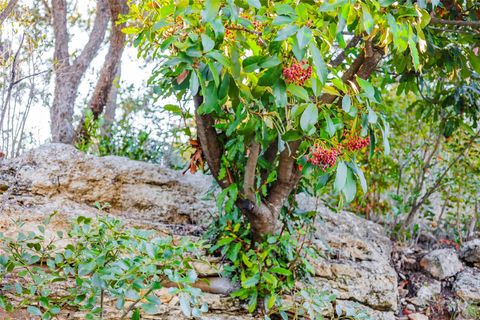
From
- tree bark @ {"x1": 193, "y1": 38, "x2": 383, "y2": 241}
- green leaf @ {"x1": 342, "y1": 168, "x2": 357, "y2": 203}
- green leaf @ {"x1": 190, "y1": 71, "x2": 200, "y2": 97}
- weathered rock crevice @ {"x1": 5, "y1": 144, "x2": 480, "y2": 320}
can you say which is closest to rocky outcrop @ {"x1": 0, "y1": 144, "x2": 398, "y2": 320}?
weathered rock crevice @ {"x1": 5, "y1": 144, "x2": 480, "y2": 320}

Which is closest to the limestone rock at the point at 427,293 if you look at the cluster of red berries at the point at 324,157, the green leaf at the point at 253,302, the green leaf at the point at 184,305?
the green leaf at the point at 253,302

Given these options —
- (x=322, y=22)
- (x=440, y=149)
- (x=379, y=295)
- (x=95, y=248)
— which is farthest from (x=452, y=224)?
(x=95, y=248)

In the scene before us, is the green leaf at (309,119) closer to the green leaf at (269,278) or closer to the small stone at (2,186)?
the green leaf at (269,278)

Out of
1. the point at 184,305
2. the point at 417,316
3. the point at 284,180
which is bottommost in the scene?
the point at 417,316

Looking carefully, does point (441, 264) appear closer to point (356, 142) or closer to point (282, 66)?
point (356, 142)

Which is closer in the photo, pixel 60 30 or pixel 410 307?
pixel 410 307

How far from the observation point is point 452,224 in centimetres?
412

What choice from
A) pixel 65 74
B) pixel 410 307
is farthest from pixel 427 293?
pixel 65 74

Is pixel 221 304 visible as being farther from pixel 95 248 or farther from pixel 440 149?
pixel 440 149

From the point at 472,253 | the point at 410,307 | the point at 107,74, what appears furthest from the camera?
the point at 107,74

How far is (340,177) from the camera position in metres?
1.48

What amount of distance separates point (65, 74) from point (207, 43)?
234 cm

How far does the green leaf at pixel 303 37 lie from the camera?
126 cm

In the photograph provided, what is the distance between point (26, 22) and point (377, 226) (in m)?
2.71
